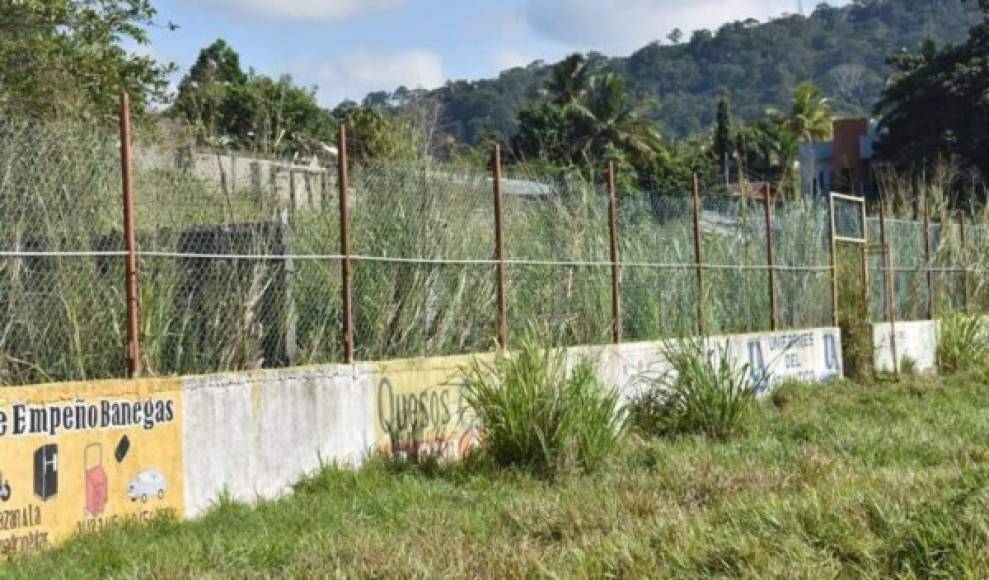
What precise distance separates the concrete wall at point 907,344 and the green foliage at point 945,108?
2698 cm

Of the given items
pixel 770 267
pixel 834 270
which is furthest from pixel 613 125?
pixel 770 267

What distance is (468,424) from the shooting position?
1091 cm

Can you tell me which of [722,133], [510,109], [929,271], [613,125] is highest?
[510,109]

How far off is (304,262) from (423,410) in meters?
1.55

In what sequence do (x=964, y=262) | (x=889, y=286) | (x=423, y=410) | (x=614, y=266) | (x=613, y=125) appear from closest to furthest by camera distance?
1. (x=423, y=410)
2. (x=614, y=266)
3. (x=889, y=286)
4. (x=964, y=262)
5. (x=613, y=125)

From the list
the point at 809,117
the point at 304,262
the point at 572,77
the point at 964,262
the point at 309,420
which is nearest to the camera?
the point at 309,420

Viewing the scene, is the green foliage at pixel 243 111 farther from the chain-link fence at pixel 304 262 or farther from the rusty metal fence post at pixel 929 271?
the rusty metal fence post at pixel 929 271

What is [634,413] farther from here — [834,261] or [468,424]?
[834,261]

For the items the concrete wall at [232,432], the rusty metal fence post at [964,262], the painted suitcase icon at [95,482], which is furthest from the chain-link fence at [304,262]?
the rusty metal fence post at [964,262]

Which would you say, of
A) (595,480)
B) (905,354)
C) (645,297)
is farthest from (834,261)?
(595,480)

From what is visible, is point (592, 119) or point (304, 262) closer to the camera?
point (304, 262)

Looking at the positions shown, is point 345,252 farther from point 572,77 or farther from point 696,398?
point 572,77

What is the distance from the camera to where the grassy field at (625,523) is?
19.3 feet

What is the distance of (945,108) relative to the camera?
48.5 metres
